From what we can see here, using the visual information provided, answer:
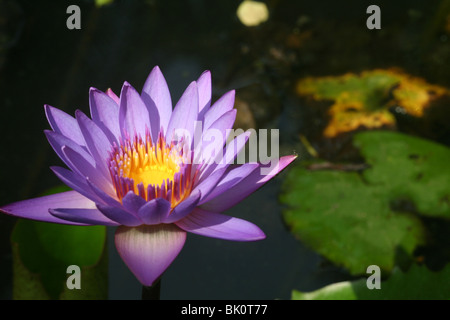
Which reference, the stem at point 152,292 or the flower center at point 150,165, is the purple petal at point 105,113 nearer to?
the flower center at point 150,165

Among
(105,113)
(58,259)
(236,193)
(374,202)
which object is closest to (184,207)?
(236,193)

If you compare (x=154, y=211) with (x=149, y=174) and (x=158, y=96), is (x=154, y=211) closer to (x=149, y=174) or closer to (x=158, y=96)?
(x=149, y=174)

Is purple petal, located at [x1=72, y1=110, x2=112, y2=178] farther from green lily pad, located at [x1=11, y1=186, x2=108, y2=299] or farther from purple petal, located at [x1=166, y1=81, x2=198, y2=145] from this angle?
green lily pad, located at [x1=11, y1=186, x2=108, y2=299]

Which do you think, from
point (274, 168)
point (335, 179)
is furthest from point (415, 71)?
point (274, 168)

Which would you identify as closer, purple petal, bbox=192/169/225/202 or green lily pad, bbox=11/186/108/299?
purple petal, bbox=192/169/225/202

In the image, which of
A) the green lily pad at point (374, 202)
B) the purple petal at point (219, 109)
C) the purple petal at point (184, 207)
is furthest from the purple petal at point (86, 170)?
the green lily pad at point (374, 202)

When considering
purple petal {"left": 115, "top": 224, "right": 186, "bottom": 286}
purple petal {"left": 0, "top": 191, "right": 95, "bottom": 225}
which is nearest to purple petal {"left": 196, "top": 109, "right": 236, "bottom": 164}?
purple petal {"left": 115, "top": 224, "right": 186, "bottom": 286}

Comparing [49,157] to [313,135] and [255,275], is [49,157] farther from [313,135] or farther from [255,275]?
[313,135]
